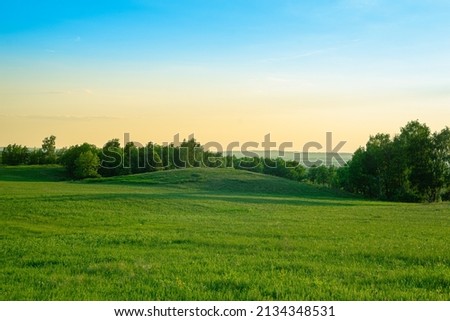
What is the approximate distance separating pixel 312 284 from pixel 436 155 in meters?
82.4

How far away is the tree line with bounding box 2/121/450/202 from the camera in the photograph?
84625 millimetres

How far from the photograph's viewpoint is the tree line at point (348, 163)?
8462cm

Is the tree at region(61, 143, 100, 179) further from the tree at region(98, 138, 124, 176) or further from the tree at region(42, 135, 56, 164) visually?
the tree at region(42, 135, 56, 164)

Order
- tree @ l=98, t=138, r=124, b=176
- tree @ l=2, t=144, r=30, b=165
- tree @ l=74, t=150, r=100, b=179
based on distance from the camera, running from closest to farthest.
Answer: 1. tree @ l=74, t=150, r=100, b=179
2. tree @ l=98, t=138, r=124, b=176
3. tree @ l=2, t=144, r=30, b=165

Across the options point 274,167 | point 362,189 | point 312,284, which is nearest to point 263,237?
point 312,284

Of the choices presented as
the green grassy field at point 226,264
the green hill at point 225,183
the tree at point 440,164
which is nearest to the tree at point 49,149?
the green hill at point 225,183

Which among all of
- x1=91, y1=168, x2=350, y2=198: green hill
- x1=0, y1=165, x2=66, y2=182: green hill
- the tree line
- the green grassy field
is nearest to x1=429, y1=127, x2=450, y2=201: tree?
the tree line

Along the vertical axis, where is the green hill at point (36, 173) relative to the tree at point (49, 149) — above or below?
below

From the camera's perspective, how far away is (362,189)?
9638cm

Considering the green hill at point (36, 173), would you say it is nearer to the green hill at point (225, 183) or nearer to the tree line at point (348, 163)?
the tree line at point (348, 163)

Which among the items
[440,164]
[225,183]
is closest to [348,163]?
[440,164]

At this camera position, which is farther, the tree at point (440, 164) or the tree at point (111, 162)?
the tree at point (111, 162)
